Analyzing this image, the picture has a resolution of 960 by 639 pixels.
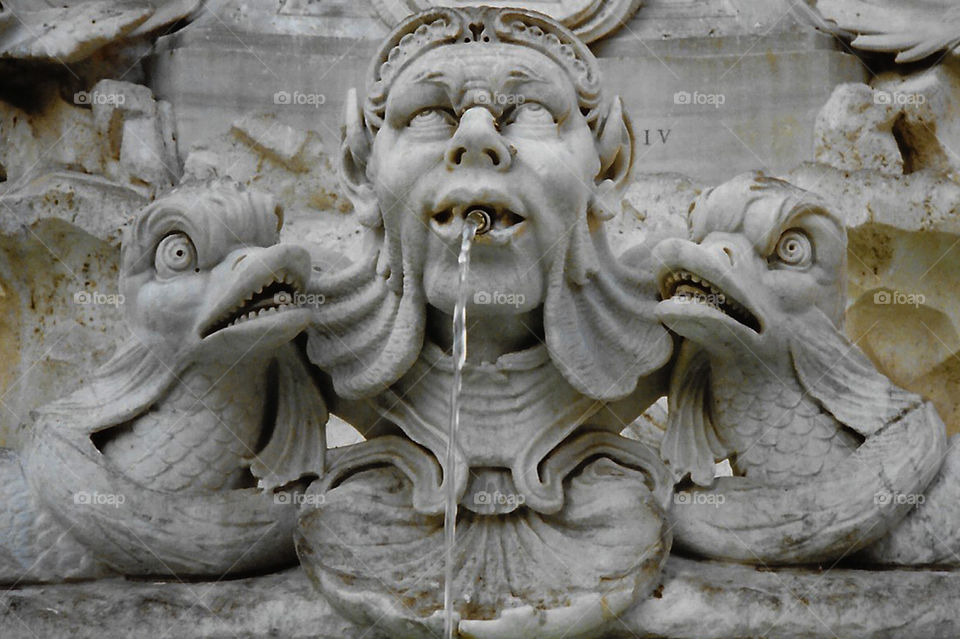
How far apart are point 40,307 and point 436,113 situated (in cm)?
200

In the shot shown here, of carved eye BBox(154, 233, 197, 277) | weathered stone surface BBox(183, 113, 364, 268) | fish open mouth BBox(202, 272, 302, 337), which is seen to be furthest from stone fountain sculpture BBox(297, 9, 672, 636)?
weathered stone surface BBox(183, 113, 364, 268)

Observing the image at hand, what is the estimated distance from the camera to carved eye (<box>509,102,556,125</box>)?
466cm

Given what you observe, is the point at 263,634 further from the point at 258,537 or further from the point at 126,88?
the point at 126,88

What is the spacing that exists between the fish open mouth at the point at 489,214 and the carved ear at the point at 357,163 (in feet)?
0.88

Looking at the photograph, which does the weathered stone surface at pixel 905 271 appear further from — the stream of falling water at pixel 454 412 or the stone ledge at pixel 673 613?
the stream of falling water at pixel 454 412

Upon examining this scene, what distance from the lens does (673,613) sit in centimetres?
454

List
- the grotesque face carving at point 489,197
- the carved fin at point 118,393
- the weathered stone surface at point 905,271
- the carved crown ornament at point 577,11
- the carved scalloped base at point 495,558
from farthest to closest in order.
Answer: the carved crown ornament at point 577,11, the weathered stone surface at point 905,271, the carved fin at point 118,393, the grotesque face carving at point 489,197, the carved scalloped base at point 495,558

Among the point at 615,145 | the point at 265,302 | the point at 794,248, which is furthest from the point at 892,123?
the point at 265,302

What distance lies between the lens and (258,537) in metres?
4.75

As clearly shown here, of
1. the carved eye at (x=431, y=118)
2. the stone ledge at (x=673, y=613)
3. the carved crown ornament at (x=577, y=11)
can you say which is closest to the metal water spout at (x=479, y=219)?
the carved eye at (x=431, y=118)

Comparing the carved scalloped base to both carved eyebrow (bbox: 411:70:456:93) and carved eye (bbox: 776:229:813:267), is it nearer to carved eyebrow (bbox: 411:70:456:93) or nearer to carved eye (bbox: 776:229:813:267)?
carved eye (bbox: 776:229:813:267)

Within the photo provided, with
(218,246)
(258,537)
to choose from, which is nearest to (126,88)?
(218,246)

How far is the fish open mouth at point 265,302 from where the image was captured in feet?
15.4

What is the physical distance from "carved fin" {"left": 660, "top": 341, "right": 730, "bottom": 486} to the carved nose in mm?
754
